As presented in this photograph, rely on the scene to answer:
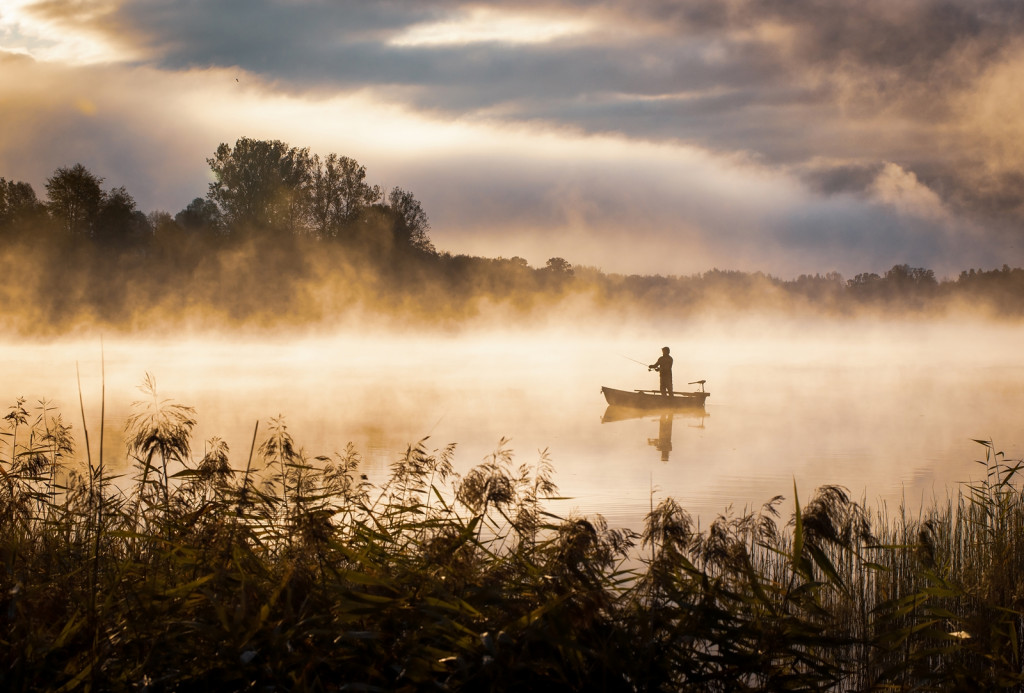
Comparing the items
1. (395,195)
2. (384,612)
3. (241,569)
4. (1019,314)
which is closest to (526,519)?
(384,612)

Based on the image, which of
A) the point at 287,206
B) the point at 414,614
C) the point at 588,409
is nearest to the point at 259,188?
the point at 287,206

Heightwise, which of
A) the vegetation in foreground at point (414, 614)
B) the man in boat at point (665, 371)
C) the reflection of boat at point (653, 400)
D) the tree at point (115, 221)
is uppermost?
the tree at point (115, 221)

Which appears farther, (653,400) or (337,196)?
(337,196)

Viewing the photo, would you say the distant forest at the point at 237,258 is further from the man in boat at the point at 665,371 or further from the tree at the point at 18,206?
the man in boat at the point at 665,371

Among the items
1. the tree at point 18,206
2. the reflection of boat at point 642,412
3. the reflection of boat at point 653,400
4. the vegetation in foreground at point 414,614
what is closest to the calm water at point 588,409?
the reflection of boat at point 642,412

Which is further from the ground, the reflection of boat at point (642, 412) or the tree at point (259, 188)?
the tree at point (259, 188)

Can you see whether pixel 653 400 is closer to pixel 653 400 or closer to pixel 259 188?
pixel 653 400

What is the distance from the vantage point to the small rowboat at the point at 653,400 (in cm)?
2586

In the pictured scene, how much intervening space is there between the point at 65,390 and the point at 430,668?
2846 cm

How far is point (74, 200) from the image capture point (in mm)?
56062

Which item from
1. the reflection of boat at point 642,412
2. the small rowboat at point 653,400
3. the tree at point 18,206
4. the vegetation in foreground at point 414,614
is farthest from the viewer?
the tree at point 18,206

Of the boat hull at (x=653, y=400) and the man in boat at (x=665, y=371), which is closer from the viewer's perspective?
the boat hull at (x=653, y=400)

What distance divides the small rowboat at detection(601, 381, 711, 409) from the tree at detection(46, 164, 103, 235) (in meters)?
42.3

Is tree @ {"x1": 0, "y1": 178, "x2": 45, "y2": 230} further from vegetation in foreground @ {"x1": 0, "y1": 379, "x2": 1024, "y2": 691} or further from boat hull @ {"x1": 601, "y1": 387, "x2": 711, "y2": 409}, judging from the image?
vegetation in foreground @ {"x1": 0, "y1": 379, "x2": 1024, "y2": 691}
